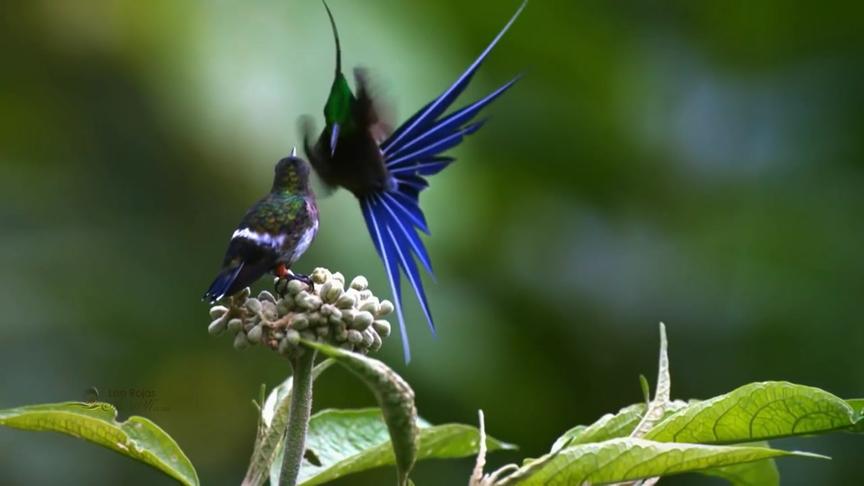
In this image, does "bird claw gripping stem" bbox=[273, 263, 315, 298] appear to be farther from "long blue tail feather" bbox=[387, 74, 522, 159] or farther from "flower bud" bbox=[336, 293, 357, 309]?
"long blue tail feather" bbox=[387, 74, 522, 159]

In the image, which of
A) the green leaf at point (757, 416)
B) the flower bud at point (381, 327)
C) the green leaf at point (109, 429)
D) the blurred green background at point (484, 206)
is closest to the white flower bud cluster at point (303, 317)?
the flower bud at point (381, 327)

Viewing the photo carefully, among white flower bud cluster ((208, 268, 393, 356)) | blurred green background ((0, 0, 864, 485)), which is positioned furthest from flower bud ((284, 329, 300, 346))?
blurred green background ((0, 0, 864, 485))

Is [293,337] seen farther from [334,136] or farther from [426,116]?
[426,116]

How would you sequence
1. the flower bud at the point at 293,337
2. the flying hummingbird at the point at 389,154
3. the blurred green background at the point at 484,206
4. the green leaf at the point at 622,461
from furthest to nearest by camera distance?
1. the blurred green background at the point at 484,206
2. the flying hummingbird at the point at 389,154
3. the flower bud at the point at 293,337
4. the green leaf at the point at 622,461

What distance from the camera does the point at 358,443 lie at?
1.95m

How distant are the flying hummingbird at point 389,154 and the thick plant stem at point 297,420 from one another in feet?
0.63

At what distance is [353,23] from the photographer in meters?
4.65

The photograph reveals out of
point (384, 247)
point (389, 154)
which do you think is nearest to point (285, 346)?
point (384, 247)

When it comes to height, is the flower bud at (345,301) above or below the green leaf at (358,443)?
above

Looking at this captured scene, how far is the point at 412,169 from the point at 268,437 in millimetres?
489

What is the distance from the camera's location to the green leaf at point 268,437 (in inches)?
63.6

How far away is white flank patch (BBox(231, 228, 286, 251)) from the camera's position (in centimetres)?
157

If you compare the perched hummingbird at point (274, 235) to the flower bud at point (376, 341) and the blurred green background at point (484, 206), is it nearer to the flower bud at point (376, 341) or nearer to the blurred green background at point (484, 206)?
the flower bud at point (376, 341)

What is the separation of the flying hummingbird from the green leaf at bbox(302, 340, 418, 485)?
36cm
